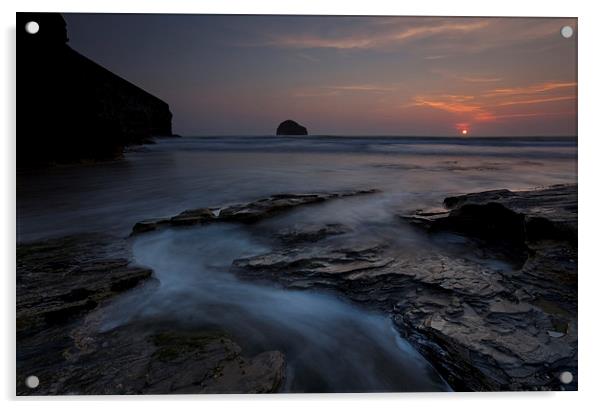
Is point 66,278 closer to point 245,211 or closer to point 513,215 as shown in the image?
point 245,211

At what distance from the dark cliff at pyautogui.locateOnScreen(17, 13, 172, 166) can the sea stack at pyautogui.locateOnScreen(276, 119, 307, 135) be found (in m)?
0.84

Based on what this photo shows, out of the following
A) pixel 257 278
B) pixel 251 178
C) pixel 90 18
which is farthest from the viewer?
pixel 251 178

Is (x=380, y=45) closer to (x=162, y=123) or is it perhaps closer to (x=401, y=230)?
(x=401, y=230)

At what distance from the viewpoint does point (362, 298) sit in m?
2.03

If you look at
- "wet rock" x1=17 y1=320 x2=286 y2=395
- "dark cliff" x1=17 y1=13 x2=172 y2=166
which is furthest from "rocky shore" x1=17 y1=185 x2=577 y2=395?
"dark cliff" x1=17 y1=13 x2=172 y2=166

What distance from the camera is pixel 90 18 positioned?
236 cm

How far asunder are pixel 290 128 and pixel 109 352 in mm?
1819

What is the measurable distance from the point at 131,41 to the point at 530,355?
284 cm

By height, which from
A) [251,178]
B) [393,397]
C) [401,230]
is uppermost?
[251,178]

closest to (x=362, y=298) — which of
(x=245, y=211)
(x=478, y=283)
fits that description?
(x=478, y=283)

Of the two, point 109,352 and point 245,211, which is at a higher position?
point 245,211

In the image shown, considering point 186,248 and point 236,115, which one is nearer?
point 186,248

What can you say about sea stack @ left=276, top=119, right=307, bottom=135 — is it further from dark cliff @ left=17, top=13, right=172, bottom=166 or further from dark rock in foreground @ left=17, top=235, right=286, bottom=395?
dark rock in foreground @ left=17, top=235, right=286, bottom=395
